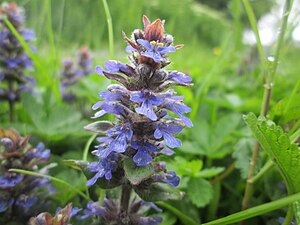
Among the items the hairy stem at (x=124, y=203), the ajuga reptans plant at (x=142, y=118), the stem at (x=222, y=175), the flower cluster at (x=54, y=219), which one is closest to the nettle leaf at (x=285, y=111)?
the stem at (x=222, y=175)

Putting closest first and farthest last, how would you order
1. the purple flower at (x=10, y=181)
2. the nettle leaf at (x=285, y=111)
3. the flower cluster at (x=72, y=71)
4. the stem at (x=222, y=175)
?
the purple flower at (x=10, y=181) < the nettle leaf at (x=285, y=111) < the stem at (x=222, y=175) < the flower cluster at (x=72, y=71)

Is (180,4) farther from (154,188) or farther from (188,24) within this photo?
(154,188)

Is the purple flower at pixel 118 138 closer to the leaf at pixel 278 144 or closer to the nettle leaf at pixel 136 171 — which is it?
the nettle leaf at pixel 136 171

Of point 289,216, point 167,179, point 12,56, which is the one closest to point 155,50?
point 167,179

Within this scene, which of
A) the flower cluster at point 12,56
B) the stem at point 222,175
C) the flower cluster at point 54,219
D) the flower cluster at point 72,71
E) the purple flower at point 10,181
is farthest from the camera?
the flower cluster at point 72,71

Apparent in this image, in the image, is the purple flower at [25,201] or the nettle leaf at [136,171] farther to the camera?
the purple flower at [25,201]

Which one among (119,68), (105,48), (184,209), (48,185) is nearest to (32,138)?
(48,185)

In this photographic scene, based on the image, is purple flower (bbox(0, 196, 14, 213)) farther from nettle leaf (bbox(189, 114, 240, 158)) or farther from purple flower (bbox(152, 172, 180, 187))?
nettle leaf (bbox(189, 114, 240, 158))
